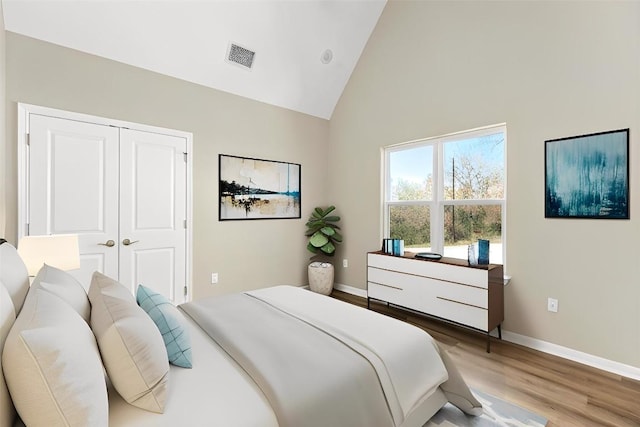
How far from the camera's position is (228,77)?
3672mm

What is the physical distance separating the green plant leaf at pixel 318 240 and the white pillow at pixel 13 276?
325 cm

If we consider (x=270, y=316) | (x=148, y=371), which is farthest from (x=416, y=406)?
(x=148, y=371)

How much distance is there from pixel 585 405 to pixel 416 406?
Result: 1.34m

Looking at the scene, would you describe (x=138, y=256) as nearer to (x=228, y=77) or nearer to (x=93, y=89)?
(x=93, y=89)

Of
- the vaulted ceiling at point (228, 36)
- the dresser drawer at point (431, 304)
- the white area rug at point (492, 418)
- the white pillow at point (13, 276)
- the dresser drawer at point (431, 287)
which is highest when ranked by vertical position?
the vaulted ceiling at point (228, 36)

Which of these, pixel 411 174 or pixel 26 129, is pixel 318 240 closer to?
pixel 411 174

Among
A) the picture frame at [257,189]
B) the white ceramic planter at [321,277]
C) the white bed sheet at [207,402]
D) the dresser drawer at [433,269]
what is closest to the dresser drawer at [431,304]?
the dresser drawer at [433,269]

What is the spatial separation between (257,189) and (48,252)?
2368 millimetres

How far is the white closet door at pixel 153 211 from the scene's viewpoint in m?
3.12

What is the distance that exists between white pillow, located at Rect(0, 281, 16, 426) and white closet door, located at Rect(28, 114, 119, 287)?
7.27 feet

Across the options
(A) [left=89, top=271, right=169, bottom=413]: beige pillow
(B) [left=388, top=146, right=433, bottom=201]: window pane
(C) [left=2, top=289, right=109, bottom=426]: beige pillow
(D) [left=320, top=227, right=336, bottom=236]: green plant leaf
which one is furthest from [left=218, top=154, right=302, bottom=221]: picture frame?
(C) [left=2, top=289, right=109, bottom=426]: beige pillow

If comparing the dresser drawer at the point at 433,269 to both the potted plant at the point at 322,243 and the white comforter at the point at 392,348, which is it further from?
the white comforter at the point at 392,348

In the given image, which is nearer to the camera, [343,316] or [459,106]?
[343,316]

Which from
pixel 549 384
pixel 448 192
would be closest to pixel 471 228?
pixel 448 192
